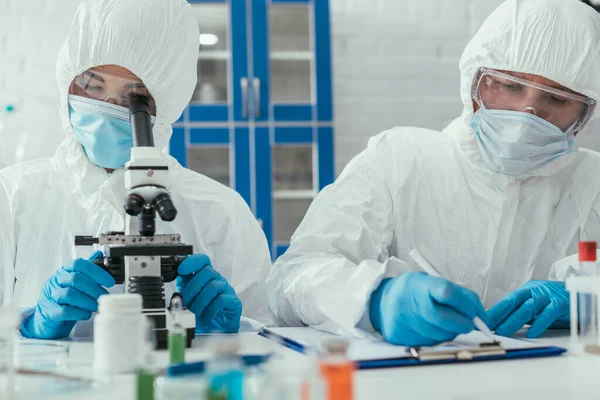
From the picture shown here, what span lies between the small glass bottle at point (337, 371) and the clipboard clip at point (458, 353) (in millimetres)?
363

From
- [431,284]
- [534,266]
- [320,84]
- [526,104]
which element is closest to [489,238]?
[534,266]

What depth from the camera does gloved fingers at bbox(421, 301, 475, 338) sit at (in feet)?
3.49

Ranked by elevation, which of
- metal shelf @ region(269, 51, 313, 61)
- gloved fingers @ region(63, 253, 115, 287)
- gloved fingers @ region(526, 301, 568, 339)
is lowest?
gloved fingers @ region(526, 301, 568, 339)

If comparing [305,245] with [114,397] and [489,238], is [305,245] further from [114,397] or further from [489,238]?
[114,397]

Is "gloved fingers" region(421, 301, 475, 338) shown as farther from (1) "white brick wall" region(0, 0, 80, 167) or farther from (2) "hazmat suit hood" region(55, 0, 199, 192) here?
(1) "white brick wall" region(0, 0, 80, 167)

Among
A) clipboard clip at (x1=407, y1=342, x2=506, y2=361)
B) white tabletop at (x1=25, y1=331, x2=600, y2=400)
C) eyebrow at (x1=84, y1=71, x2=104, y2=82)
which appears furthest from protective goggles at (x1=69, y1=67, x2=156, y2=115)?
clipboard clip at (x1=407, y1=342, x2=506, y2=361)

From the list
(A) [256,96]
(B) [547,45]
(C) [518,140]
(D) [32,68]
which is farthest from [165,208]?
(D) [32,68]

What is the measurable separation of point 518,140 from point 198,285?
0.82 meters

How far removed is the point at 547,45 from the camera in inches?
63.3

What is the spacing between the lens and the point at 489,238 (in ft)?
5.55

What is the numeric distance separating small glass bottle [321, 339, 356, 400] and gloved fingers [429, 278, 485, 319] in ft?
1.34

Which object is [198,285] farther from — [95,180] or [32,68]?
[32,68]

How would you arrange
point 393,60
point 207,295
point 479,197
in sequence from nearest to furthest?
point 207,295
point 479,197
point 393,60

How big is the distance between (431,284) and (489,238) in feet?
2.15
